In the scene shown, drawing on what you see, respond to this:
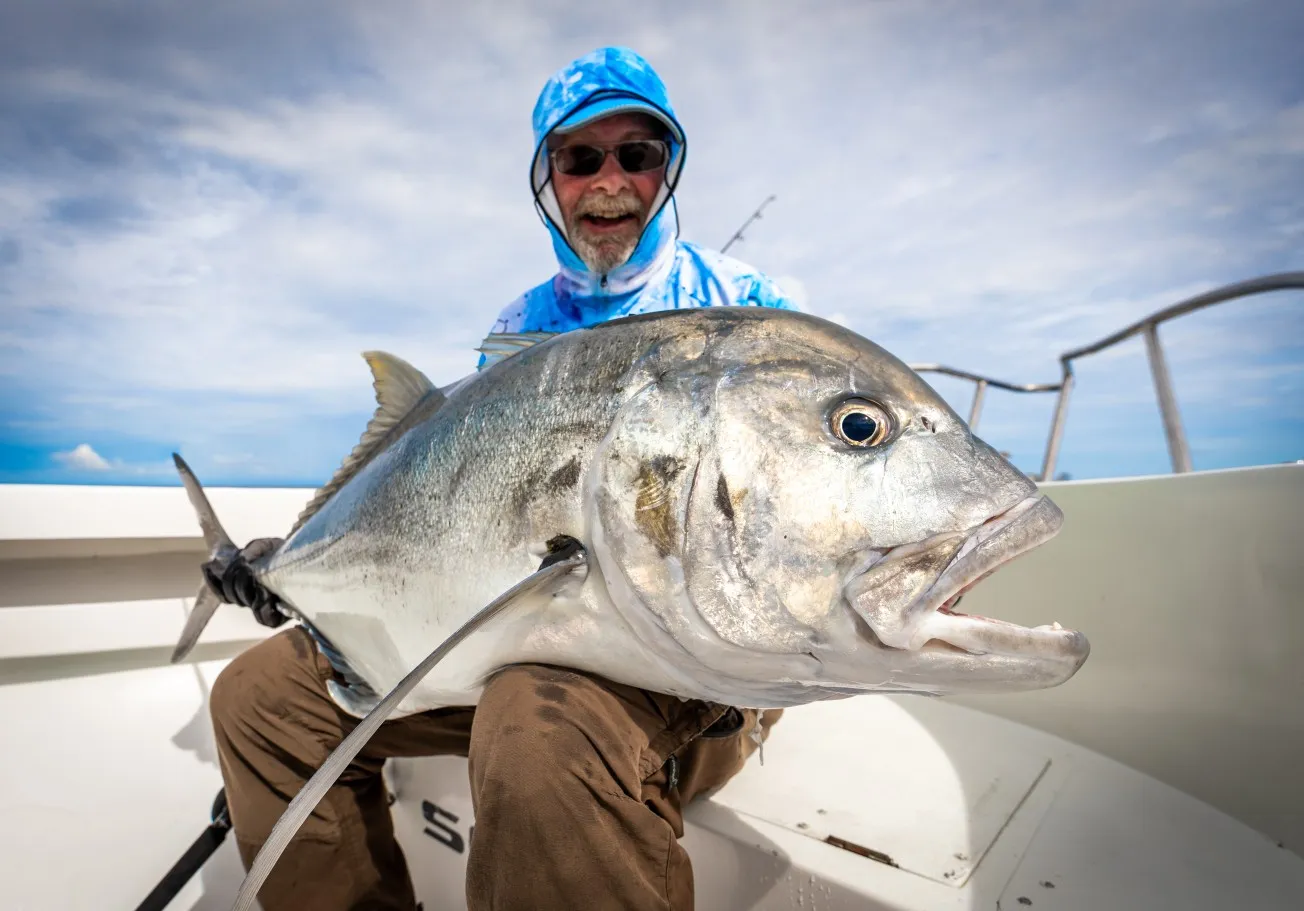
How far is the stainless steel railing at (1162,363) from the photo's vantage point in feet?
7.06

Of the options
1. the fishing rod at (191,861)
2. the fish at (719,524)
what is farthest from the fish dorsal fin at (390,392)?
the fishing rod at (191,861)

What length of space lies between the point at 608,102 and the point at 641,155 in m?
0.23

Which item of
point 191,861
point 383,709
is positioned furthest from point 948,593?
point 191,861

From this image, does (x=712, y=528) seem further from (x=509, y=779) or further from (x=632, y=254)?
(x=632, y=254)

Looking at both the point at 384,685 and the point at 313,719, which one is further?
the point at 313,719

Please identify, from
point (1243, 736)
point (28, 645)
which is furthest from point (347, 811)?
point (1243, 736)

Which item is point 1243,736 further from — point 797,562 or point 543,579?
point 543,579

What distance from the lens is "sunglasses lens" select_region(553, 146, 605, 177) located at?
268 cm

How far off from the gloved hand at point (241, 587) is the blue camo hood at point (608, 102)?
5.00ft

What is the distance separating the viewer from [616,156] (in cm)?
267

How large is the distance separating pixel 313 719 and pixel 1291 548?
8.87 feet

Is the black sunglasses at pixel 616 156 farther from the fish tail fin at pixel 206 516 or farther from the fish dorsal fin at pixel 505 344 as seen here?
the fish tail fin at pixel 206 516

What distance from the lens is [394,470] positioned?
1.72m

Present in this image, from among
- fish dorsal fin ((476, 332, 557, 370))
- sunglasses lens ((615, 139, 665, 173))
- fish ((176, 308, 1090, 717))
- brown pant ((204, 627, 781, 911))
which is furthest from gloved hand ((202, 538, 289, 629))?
sunglasses lens ((615, 139, 665, 173))
